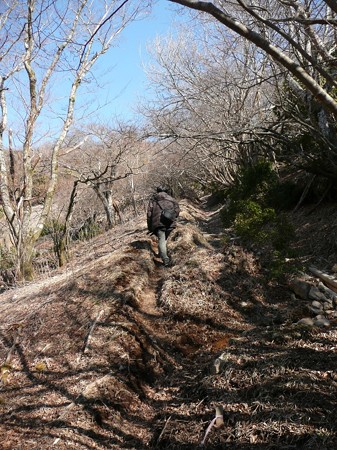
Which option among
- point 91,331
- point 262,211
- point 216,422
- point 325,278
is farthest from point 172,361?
point 262,211

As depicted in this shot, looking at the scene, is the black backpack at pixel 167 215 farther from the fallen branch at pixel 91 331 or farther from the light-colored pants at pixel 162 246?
the fallen branch at pixel 91 331

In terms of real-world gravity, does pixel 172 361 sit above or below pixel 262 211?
below

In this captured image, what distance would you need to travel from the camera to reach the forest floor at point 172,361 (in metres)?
3.14

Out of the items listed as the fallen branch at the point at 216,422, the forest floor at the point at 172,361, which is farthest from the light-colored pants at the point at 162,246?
the fallen branch at the point at 216,422

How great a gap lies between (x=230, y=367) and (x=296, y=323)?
110 cm

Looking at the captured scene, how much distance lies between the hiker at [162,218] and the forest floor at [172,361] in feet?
2.14

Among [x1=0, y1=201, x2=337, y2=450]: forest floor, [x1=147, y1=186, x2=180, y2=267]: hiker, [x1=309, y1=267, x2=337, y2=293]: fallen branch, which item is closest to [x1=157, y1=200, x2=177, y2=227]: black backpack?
[x1=147, y1=186, x2=180, y2=267]: hiker

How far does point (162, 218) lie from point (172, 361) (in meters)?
3.65

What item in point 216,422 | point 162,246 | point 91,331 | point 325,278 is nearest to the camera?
point 216,422

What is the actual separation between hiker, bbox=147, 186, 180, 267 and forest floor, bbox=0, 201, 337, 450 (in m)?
0.65

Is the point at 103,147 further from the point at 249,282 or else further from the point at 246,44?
the point at 249,282

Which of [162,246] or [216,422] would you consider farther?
[162,246]

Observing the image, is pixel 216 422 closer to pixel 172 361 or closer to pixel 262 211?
pixel 172 361

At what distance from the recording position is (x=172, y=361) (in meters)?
4.57
